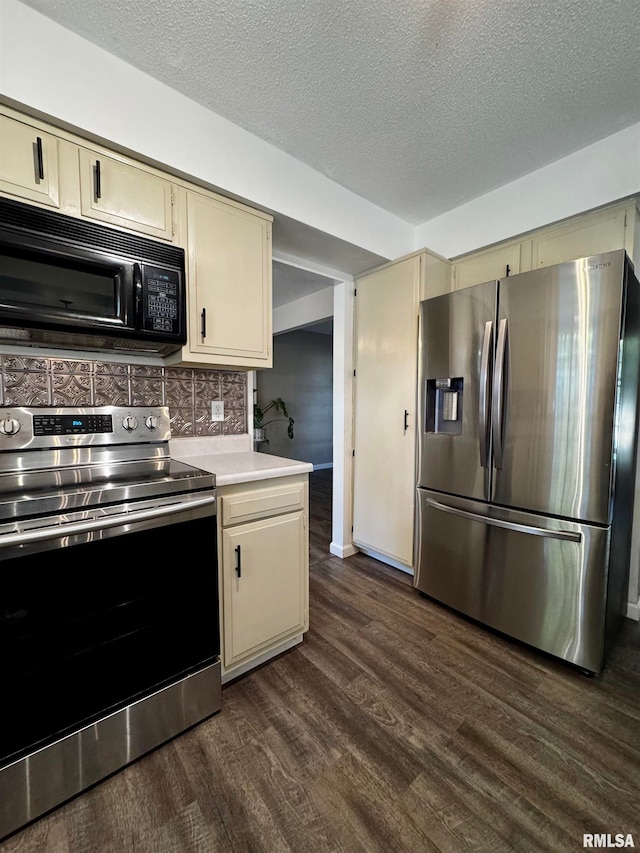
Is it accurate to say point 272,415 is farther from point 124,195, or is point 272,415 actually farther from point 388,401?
point 124,195

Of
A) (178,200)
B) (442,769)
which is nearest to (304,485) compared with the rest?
(442,769)

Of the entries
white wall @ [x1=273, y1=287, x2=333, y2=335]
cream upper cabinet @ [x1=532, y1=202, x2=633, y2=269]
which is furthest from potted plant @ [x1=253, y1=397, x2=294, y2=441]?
cream upper cabinet @ [x1=532, y1=202, x2=633, y2=269]

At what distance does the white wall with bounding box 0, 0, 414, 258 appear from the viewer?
48.3 inches

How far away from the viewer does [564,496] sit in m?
1.65

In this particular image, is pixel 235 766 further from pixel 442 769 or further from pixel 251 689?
pixel 442 769

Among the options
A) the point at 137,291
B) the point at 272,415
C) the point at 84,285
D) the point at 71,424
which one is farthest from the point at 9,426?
the point at 272,415

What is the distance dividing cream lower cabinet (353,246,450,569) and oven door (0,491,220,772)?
4.95 feet

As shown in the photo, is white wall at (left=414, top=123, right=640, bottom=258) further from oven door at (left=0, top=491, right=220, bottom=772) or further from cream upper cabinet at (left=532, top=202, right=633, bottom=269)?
oven door at (left=0, top=491, right=220, bottom=772)

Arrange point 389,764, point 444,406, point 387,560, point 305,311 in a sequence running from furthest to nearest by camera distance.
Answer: point 305,311 → point 387,560 → point 444,406 → point 389,764

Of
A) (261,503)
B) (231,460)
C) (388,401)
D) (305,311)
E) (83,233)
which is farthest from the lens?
(305,311)

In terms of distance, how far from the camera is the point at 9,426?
1348mm

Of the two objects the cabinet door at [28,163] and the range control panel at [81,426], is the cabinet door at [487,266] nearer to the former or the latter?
the range control panel at [81,426]

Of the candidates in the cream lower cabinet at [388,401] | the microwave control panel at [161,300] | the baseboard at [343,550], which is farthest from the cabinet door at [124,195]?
the baseboard at [343,550]

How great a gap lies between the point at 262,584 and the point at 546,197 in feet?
8.65
